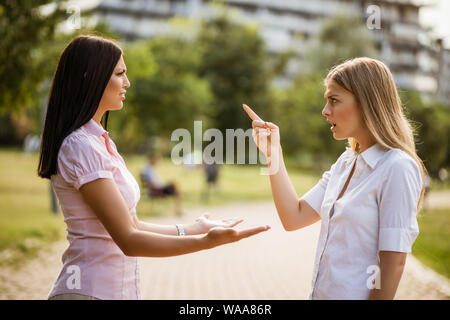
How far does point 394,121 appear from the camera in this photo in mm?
2270

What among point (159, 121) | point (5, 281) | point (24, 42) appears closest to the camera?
point (5, 281)

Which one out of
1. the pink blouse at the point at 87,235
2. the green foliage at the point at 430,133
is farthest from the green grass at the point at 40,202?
the green foliage at the point at 430,133

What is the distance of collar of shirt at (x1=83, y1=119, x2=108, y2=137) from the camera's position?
221 cm

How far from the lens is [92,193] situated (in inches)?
79.2

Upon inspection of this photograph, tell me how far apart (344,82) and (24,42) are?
22.5ft

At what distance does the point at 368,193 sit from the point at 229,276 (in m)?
6.11

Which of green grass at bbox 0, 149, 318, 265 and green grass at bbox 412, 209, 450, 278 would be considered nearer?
green grass at bbox 412, 209, 450, 278

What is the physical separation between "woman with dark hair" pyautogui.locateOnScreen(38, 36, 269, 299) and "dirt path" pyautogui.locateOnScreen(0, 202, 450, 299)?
4667 millimetres

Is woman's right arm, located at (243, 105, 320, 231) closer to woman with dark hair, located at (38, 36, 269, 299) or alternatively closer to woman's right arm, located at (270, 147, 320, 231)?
woman's right arm, located at (270, 147, 320, 231)

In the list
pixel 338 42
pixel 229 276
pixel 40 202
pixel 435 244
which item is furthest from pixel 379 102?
pixel 338 42

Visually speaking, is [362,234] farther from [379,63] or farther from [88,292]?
[88,292]

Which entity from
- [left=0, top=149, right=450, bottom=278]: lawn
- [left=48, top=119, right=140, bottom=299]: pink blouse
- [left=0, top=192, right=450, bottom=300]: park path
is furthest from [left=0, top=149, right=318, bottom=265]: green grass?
[left=48, top=119, right=140, bottom=299]: pink blouse

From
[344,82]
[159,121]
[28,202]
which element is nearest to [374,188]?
[344,82]

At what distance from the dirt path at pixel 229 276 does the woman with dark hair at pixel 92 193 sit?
467 centimetres
